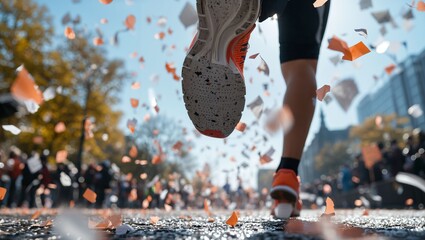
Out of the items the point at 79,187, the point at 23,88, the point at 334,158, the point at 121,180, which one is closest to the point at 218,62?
the point at 23,88

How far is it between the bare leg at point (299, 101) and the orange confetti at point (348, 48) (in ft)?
0.43

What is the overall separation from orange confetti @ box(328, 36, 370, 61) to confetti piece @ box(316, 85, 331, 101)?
20 cm

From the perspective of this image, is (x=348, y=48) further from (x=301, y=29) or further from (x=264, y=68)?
(x=264, y=68)

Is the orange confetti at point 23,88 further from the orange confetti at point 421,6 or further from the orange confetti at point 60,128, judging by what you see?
the orange confetti at point 60,128

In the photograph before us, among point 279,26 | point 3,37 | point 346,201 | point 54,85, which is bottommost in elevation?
point 346,201

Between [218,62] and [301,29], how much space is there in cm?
64

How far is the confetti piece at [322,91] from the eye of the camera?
2.03 meters

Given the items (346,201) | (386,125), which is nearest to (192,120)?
(346,201)

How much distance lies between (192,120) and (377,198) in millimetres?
8617

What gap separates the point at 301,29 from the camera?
6.53 ft

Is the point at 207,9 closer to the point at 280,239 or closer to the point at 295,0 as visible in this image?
→ the point at 295,0

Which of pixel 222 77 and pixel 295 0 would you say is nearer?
pixel 222 77

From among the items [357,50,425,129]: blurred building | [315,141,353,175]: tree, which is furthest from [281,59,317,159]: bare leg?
[315,141,353,175]: tree

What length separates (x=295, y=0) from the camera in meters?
2.00
